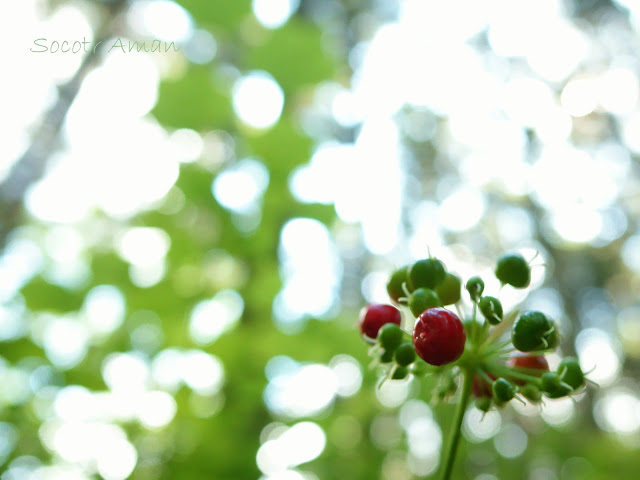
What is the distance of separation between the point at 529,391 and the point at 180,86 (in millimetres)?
1621

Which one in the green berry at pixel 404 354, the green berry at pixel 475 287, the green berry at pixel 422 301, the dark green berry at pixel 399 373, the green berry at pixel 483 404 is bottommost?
the green berry at pixel 483 404

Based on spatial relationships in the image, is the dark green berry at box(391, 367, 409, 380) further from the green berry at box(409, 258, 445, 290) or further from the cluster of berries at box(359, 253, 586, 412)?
the green berry at box(409, 258, 445, 290)

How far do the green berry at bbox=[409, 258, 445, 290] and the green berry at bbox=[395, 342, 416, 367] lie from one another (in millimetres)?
114

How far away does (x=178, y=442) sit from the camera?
183 cm

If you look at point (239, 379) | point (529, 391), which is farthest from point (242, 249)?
point (529, 391)

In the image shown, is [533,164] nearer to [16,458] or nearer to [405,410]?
[405,410]

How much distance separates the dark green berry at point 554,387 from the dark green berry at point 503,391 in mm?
66

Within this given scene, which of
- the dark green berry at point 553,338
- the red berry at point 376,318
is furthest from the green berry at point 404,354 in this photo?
the dark green berry at point 553,338

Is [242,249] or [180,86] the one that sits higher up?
[180,86]

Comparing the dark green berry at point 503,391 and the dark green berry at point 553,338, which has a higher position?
the dark green berry at point 553,338

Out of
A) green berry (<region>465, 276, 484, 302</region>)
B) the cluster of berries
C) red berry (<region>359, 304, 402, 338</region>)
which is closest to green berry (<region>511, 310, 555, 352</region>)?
the cluster of berries

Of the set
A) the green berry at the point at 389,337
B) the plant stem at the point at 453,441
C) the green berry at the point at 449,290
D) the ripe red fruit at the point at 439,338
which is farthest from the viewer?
the green berry at the point at 449,290

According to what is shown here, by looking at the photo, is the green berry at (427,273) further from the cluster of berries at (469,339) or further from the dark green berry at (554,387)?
the dark green berry at (554,387)

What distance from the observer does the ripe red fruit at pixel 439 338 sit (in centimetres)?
81
